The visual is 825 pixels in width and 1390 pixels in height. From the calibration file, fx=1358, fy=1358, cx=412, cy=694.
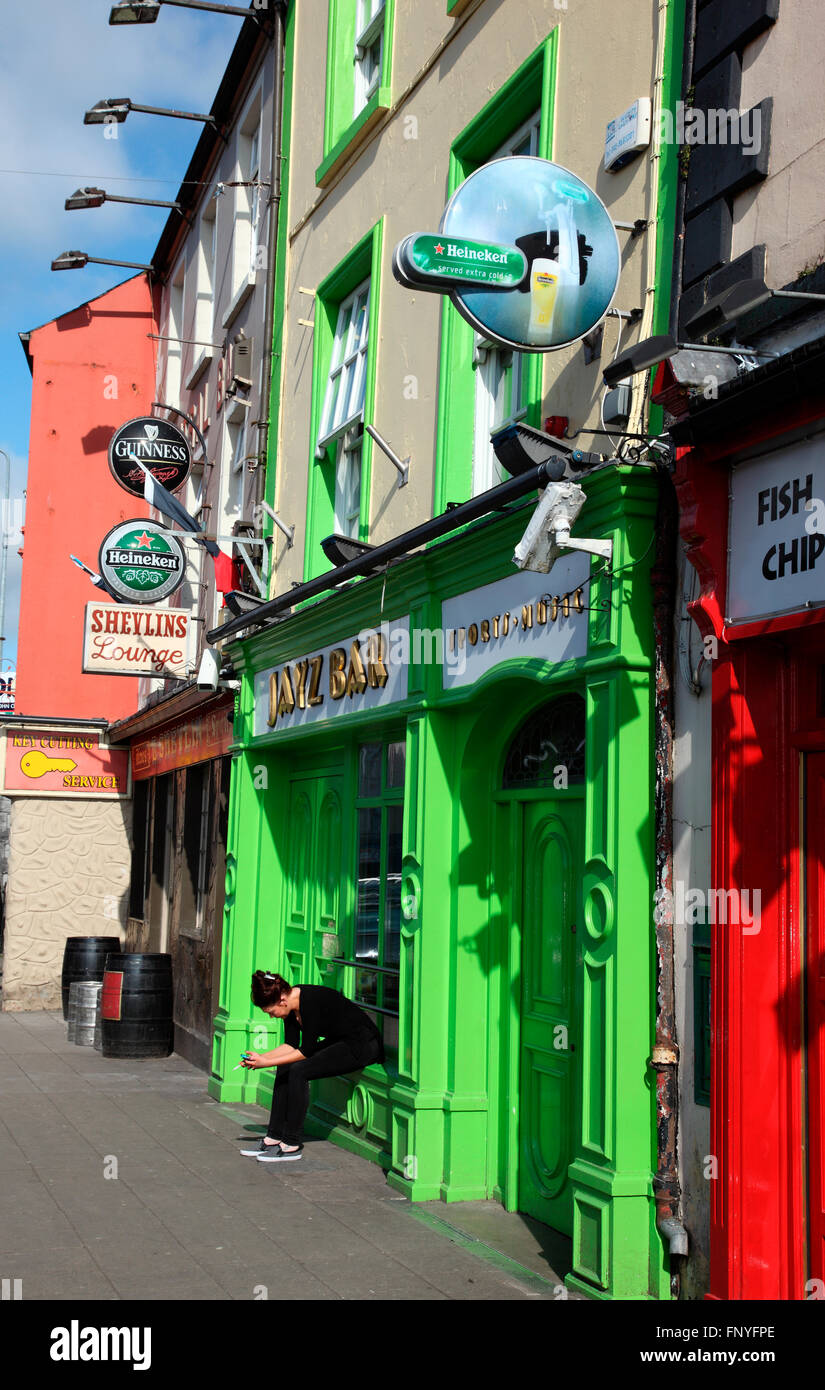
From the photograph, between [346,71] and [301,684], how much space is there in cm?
498

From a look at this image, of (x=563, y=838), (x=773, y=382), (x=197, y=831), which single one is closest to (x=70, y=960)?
(x=197, y=831)

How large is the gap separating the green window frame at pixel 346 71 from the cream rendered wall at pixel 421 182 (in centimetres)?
19

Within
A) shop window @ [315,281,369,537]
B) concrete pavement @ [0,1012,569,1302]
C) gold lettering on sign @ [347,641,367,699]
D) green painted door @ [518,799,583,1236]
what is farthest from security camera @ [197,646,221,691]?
green painted door @ [518,799,583,1236]

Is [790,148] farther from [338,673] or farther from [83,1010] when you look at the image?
[83,1010]

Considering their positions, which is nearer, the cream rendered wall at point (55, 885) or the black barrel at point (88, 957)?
the black barrel at point (88, 957)

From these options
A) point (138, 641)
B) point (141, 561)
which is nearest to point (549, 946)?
point (141, 561)

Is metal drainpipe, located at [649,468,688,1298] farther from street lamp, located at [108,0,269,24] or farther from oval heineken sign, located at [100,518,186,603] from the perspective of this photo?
street lamp, located at [108,0,269,24]

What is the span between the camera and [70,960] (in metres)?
16.3

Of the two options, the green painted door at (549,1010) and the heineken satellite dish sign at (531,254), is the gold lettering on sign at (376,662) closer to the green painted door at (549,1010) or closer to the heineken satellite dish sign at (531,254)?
the green painted door at (549,1010)

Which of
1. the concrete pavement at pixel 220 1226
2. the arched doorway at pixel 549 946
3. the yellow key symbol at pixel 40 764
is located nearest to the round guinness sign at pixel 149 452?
the yellow key symbol at pixel 40 764

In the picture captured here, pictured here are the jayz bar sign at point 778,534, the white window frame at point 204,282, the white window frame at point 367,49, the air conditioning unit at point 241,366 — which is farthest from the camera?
the white window frame at point 204,282

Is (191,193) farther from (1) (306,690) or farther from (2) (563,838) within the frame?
(2) (563,838)

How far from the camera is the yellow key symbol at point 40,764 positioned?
19.2 metres

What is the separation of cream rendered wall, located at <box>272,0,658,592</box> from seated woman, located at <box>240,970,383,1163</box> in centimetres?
310
